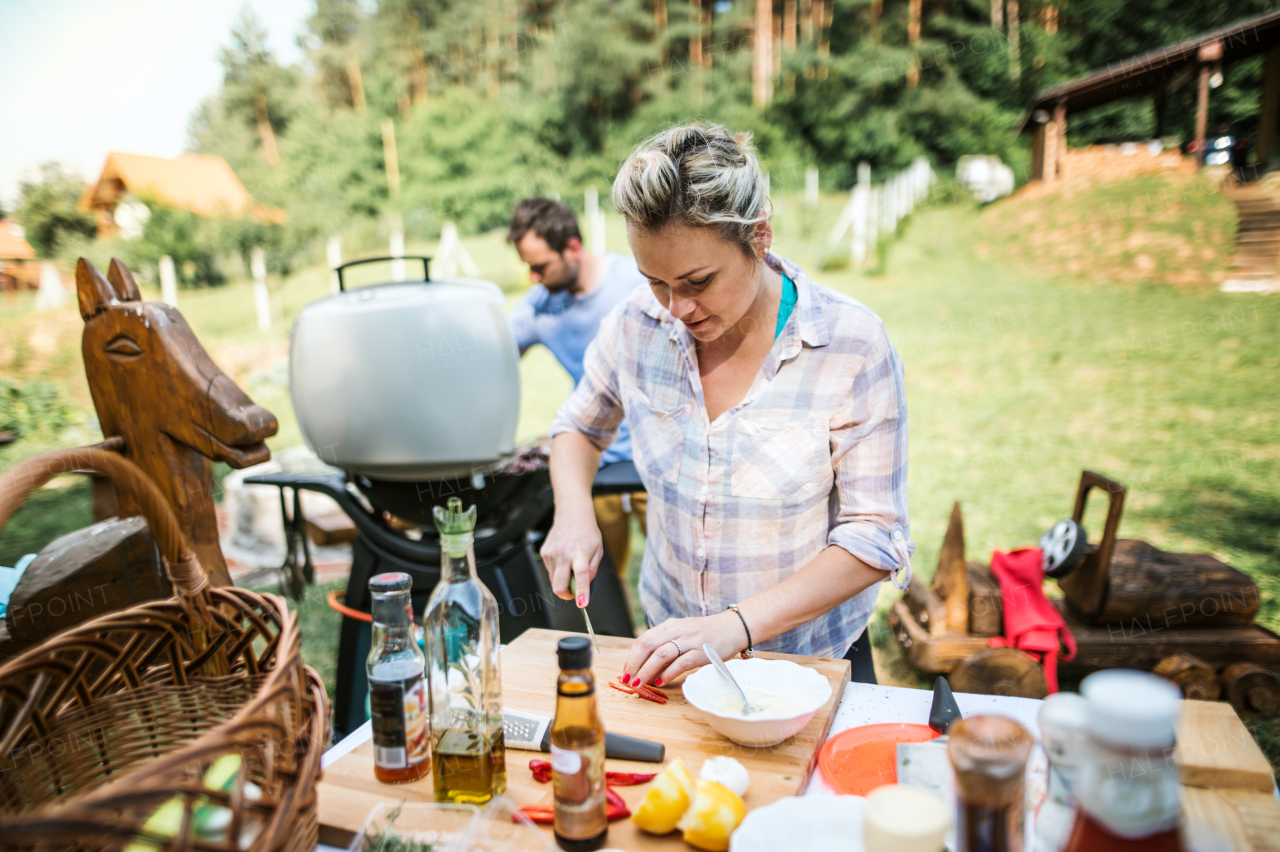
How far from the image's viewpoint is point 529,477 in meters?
2.23

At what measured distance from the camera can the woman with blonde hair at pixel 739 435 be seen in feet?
4.60

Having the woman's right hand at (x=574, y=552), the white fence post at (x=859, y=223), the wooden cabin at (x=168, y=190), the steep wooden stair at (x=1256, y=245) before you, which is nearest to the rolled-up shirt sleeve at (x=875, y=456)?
the woman's right hand at (x=574, y=552)

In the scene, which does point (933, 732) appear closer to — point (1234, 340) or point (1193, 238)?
point (1234, 340)

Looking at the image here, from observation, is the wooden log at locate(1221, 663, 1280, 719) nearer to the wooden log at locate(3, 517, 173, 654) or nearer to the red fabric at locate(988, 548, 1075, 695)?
the red fabric at locate(988, 548, 1075, 695)

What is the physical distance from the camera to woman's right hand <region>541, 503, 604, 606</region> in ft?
4.96

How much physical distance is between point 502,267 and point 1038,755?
44.2 feet

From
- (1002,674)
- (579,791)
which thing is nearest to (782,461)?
(579,791)

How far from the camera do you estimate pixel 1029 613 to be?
2.88 metres

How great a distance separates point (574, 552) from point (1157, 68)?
1344 centimetres

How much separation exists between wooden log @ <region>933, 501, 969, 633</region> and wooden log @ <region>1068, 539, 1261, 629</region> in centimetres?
52

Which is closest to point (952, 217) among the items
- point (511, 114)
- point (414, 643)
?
point (511, 114)

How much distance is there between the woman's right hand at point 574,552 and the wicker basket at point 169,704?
1.92 feet

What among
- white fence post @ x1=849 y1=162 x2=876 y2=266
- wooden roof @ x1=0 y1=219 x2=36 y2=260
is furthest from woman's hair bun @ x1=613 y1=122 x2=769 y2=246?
wooden roof @ x1=0 y1=219 x2=36 y2=260

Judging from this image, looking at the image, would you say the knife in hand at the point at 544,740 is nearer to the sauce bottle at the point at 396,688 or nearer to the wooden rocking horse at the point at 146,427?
the sauce bottle at the point at 396,688
